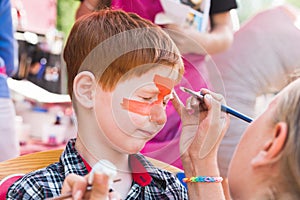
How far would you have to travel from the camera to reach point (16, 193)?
83 centimetres

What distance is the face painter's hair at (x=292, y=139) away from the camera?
72cm

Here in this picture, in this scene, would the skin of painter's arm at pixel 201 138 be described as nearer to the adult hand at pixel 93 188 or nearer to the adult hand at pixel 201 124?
the adult hand at pixel 201 124

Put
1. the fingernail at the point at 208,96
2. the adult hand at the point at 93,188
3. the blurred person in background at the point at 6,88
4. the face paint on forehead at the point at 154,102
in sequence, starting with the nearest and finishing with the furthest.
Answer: the adult hand at the point at 93,188 → the face paint on forehead at the point at 154,102 → the fingernail at the point at 208,96 → the blurred person in background at the point at 6,88

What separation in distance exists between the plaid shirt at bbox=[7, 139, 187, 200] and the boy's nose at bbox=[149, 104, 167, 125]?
0.11 metres

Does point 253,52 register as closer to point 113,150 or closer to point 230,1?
point 230,1

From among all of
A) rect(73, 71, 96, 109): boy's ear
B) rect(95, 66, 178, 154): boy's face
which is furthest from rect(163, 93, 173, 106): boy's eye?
rect(73, 71, 96, 109): boy's ear

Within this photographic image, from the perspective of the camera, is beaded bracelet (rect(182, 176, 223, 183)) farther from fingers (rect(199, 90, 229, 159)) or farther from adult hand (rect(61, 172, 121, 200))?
adult hand (rect(61, 172, 121, 200))

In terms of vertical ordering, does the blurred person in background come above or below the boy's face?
below

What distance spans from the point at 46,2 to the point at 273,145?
5.74 ft

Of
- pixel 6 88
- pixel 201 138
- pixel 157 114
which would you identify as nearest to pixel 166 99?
pixel 157 114

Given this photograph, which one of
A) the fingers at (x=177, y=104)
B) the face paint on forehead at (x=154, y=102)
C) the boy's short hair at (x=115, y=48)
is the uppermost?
the boy's short hair at (x=115, y=48)

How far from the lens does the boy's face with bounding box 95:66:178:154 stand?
2.56 feet

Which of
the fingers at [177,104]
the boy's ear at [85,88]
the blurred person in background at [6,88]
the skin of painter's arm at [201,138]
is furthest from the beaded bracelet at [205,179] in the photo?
the blurred person in background at [6,88]

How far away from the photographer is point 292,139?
2.36 feet
